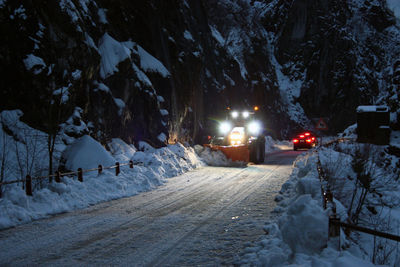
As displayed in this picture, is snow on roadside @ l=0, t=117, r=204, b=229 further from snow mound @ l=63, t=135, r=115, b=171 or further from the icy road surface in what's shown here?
the icy road surface

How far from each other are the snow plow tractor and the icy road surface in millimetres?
8585

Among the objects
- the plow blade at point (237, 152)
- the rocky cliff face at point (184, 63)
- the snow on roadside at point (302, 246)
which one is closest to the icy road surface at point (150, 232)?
the snow on roadside at point (302, 246)

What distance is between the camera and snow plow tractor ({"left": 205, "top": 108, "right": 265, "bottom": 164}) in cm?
1895

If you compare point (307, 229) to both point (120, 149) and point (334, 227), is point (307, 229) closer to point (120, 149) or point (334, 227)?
point (334, 227)

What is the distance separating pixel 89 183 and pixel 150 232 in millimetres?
4928

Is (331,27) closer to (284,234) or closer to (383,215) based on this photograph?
(383,215)

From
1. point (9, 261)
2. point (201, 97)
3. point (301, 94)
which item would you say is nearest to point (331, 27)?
point (301, 94)

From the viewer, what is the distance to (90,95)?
17078 millimetres

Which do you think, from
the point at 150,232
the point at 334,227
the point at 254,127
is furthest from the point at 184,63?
the point at 334,227

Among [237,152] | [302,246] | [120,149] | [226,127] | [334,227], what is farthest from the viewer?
[226,127]

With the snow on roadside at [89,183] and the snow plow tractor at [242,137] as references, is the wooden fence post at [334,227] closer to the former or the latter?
the snow on roadside at [89,183]

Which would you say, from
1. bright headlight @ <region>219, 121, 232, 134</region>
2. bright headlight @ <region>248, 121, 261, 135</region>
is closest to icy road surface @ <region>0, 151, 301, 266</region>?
bright headlight @ <region>248, 121, 261, 135</region>

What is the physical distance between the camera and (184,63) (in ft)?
91.1

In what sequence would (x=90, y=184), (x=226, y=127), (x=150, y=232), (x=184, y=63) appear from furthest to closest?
(x=184, y=63) < (x=226, y=127) < (x=90, y=184) < (x=150, y=232)
